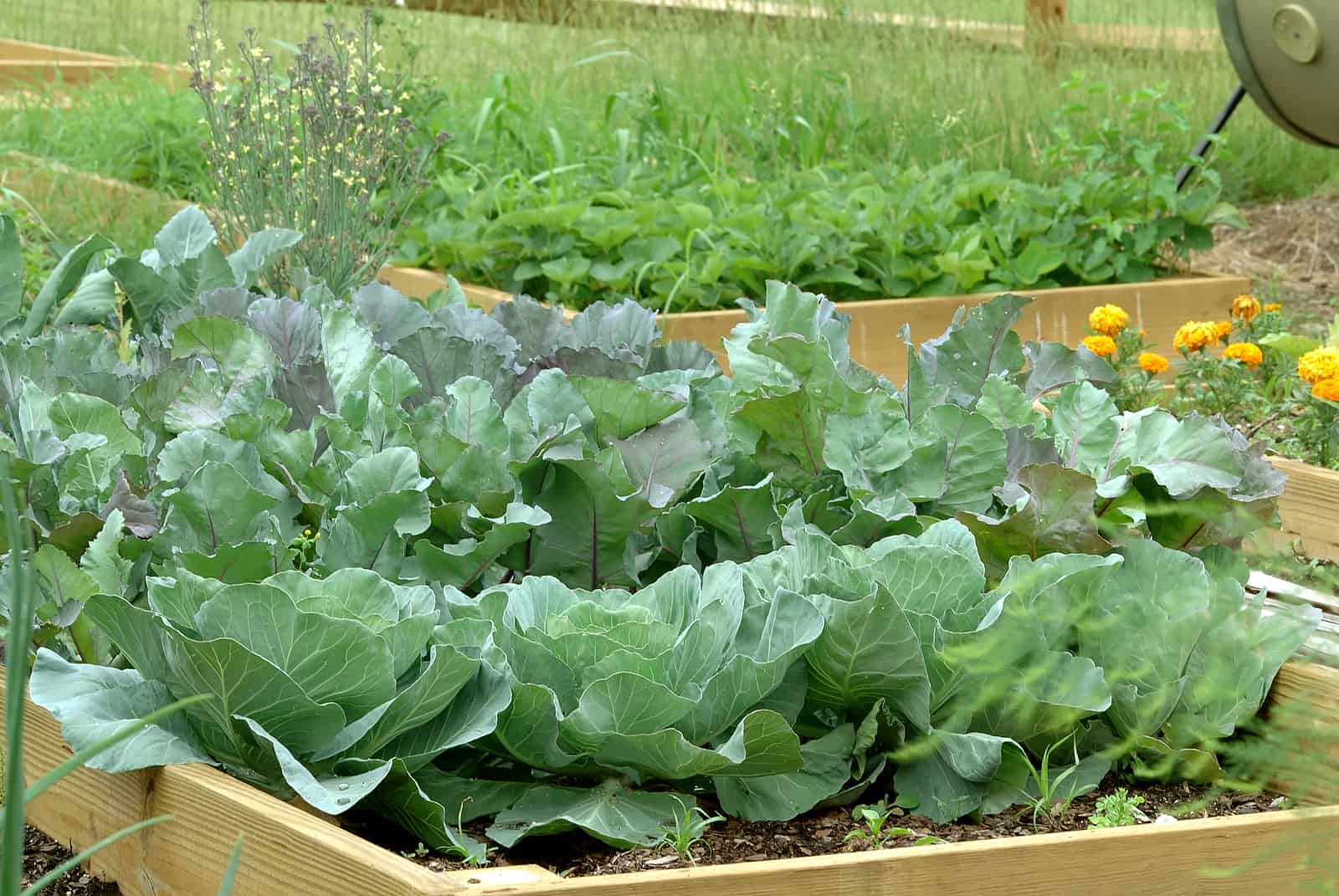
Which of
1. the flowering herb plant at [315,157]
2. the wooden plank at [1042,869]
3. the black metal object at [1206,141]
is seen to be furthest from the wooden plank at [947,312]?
the wooden plank at [1042,869]

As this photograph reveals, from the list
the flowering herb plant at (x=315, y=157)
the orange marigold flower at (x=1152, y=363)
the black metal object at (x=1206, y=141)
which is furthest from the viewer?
the black metal object at (x=1206, y=141)

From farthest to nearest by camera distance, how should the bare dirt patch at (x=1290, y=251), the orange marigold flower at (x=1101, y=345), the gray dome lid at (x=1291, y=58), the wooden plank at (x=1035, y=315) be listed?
the bare dirt patch at (x=1290, y=251) → the gray dome lid at (x=1291, y=58) → the wooden plank at (x=1035, y=315) → the orange marigold flower at (x=1101, y=345)

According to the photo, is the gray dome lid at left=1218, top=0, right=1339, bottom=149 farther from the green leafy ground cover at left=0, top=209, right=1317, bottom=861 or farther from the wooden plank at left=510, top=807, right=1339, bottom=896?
the wooden plank at left=510, top=807, right=1339, bottom=896

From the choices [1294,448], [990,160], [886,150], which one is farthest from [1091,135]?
[1294,448]

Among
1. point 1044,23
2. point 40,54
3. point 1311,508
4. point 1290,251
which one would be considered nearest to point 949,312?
point 1311,508

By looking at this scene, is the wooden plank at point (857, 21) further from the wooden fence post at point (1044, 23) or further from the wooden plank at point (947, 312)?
the wooden plank at point (947, 312)

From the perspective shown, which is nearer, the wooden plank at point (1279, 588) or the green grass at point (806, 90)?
the wooden plank at point (1279, 588)

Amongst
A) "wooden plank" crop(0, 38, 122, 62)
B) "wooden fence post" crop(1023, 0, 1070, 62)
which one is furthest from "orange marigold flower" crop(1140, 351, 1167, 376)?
"wooden plank" crop(0, 38, 122, 62)

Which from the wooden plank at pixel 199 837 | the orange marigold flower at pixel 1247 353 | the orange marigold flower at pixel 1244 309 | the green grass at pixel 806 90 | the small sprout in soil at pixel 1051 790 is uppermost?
the green grass at pixel 806 90

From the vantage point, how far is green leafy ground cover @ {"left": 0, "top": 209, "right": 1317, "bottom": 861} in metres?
1.69

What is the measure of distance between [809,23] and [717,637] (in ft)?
20.4

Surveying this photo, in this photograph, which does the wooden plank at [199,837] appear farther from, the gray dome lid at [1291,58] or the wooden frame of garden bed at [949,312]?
the gray dome lid at [1291,58]

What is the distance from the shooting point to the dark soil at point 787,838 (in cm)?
166

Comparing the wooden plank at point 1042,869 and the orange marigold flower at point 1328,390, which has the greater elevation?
the orange marigold flower at point 1328,390
